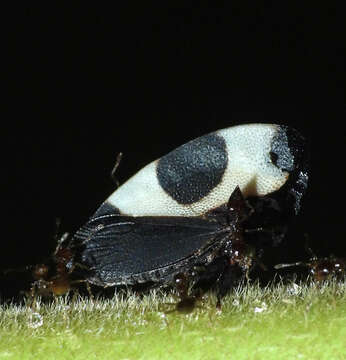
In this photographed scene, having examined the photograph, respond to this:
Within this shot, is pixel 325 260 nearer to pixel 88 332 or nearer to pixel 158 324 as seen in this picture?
pixel 158 324

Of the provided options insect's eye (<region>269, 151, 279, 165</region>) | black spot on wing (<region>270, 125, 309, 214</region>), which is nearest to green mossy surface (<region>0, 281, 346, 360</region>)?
black spot on wing (<region>270, 125, 309, 214</region>)

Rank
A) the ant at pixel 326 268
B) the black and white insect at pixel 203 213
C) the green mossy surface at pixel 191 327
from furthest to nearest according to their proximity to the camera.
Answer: the ant at pixel 326 268
the black and white insect at pixel 203 213
the green mossy surface at pixel 191 327

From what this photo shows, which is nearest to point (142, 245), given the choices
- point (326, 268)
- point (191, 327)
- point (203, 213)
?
point (203, 213)

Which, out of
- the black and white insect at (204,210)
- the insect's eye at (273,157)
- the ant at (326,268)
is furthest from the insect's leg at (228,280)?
the insect's eye at (273,157)

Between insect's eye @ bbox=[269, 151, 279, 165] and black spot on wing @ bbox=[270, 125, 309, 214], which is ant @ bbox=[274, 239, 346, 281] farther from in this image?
insect's eye @ bbox=[269, 151, 279, 165]

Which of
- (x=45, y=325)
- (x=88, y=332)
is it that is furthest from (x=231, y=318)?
(x=45, y=325)

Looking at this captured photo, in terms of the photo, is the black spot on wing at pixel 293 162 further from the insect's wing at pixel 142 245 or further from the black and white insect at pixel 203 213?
the insect's wing at pixel 142 245
